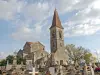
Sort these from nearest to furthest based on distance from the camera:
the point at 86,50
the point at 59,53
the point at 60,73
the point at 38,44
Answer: the point at 60,73, the point at 59,53, the point at 86,50, the point at 38,44

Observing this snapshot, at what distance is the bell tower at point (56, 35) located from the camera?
223ft

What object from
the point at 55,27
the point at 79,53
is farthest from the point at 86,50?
the point at 55,27

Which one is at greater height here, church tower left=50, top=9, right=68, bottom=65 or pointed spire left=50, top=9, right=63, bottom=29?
pointed spire left=50, top=9, right=63, bottom=29

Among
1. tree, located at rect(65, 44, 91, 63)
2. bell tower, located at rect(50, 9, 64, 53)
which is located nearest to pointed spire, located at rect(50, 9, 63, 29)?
bell tower, located at rect(50, 9, 64, 53)

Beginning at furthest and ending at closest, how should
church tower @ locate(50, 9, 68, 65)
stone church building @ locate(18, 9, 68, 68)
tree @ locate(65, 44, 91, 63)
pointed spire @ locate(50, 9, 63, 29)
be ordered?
pointed spire @ locate(50, 9, 63, 29), tree @ locate(65, 44, 91, 63), church tower @ locate(50, 9, 68, 65), stone church building @ locate(18, 9, 68, 68)

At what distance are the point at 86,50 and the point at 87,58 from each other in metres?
5.01

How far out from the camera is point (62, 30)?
7238 centimetres

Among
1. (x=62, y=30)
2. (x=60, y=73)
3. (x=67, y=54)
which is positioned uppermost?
(x=62, y=30)

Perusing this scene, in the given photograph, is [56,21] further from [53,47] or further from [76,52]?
[76,52]

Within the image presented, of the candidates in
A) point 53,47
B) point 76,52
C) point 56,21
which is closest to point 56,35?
point 53,47

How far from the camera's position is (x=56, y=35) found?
69.2m

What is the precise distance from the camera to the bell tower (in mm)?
68062

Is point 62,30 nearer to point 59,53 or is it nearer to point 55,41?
point 55,41

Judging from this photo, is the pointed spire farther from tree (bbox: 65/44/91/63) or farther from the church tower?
tree (bbox: 65/44/91/63)
